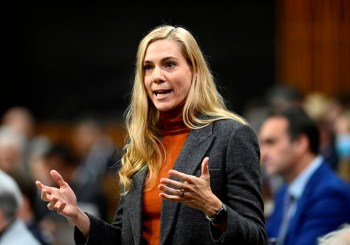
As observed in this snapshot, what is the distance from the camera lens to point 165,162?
3928 mm

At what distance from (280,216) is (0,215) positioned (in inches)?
60.3

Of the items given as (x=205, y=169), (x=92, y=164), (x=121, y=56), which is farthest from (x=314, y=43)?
(x=205, y=169)

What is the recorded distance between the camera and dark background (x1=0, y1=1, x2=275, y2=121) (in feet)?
42.8

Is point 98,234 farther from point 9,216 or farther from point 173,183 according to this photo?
point 9,216

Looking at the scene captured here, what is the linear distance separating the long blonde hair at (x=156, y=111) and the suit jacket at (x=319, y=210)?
1504mm

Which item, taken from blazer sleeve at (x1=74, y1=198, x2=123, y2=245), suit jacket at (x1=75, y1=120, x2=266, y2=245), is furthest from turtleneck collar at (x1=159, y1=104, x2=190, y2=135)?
blazer sleeve at (x1=74, y1=198, x2=123, y2=245)

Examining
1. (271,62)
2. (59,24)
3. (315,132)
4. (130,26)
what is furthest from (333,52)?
(315,132)

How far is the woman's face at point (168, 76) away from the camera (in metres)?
3.88

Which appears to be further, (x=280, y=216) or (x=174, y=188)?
(x=280, y=216)

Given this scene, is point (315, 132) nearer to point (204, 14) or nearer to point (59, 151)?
point (59, 151)

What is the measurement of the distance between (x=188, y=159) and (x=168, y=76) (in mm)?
315

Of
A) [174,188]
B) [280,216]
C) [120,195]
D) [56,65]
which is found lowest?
[56,65]

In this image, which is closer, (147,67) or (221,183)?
(221,183)

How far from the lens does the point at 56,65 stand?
13.6 meters
